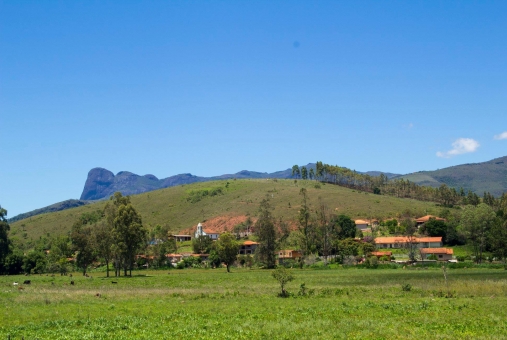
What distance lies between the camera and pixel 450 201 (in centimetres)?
19588

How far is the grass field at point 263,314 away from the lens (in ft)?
75.9

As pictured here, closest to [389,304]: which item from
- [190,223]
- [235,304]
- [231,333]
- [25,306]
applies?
[235,304]

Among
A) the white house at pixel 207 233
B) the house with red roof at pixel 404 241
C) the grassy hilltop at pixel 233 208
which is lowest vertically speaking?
the house with red roof at pixel 404 241

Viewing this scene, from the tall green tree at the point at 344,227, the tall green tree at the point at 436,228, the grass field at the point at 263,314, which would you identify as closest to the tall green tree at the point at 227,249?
the tall green tree at the point at 344,227

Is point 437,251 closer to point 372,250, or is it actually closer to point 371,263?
point 372,250

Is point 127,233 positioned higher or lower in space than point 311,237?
higher

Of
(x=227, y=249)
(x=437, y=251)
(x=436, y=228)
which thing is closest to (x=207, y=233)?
(x=227, y=249)

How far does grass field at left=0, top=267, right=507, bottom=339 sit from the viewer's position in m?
23.1

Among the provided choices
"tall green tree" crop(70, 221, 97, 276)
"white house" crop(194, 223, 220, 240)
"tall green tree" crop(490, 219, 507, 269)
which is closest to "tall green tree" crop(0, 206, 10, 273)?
"tall green tree" crop(70, 221, 97, 276)

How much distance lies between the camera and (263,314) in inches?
1143

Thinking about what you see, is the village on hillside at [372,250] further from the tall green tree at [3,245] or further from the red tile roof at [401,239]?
the tall green tree at [3,245]

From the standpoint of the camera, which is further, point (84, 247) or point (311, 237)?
point (311, 237)

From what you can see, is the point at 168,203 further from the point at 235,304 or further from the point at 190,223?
the point at 235,304

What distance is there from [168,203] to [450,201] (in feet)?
380
